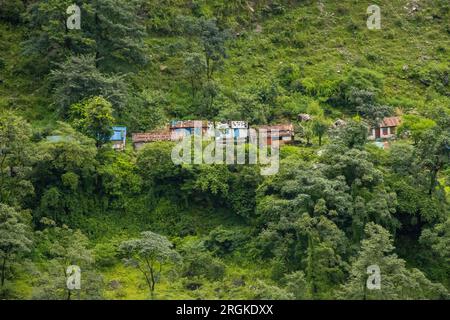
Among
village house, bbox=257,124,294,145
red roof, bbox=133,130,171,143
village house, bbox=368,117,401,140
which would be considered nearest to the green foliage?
red roof, bbox=133,130,171,143

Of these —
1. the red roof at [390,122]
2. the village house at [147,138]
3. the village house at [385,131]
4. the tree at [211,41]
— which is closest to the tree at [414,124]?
the red roof at [390,122]

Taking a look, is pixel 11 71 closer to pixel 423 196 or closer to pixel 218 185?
pixel 218 185

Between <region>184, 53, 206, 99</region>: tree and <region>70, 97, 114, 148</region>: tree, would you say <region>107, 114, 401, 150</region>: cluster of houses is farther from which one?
<region>184, 53, 206, 99</region>: tree

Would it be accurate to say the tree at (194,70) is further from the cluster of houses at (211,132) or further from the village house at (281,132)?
the village house at (281,132)

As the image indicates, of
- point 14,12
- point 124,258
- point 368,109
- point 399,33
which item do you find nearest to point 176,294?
point 124,258

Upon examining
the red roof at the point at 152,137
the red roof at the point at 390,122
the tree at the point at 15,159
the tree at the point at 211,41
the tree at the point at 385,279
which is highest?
the tree at the point at 211,41

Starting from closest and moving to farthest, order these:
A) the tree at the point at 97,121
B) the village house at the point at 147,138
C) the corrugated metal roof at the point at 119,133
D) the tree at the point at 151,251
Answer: the tree at the point at 151,251
the tree at the point at 97,121
the corrugated metal roof at the point at 119,133
the village house at the point at 147,138
